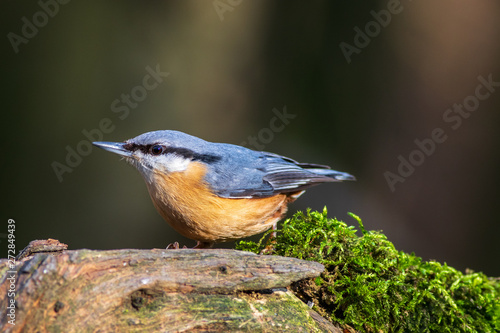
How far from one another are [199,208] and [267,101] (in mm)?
3508

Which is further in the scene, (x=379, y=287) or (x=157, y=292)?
(x=379, y=287)

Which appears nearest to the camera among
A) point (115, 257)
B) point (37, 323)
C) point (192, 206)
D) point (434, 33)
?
point (37, 323)

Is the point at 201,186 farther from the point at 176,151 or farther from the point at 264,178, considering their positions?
the point at 264,178

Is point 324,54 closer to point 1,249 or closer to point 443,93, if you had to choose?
point 443,93

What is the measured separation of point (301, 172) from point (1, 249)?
4422mm

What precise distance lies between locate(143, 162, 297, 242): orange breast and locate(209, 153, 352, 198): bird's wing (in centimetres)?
8

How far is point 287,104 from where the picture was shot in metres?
6.35

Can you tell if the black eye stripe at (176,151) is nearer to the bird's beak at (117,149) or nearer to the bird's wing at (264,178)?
the bird's beak at (117,149)

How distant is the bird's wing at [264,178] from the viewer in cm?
335

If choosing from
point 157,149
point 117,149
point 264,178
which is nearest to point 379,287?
point 264,178

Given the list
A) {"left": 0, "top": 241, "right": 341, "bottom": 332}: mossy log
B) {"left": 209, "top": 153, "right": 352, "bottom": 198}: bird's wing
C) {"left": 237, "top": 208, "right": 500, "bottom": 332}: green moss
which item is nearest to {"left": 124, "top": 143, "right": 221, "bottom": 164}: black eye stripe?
{"left": 209, "top": 153, "right": 352, "bottom": 198}: bird's wing

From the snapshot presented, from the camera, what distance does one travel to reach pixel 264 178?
11.8 ft

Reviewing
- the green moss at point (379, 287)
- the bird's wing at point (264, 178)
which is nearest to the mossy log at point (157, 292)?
the green moss at point (379, 287)

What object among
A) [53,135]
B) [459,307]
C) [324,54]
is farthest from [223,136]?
[459,307]
